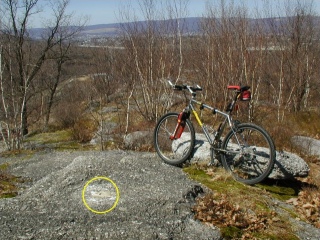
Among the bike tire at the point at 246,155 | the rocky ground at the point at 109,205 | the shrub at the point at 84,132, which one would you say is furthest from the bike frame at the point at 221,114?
the shrub at the point at 84,132

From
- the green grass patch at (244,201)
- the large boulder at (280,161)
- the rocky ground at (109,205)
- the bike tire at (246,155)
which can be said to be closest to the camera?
the rocky ground at (109,205)

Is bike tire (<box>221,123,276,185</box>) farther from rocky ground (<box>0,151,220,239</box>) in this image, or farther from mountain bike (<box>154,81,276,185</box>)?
rocky ground (<box>0,151,220,239</box>)

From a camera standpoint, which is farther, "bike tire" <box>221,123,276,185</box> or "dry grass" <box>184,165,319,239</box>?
"bike tire" <box>221,123,276,185</box>

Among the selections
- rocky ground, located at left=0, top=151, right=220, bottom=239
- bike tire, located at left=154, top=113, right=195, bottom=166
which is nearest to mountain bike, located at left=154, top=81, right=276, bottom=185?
bike tire, located at left=154, top=113, right=195, bottom=166

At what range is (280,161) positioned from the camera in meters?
5.76

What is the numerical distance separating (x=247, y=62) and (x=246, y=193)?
17.7ft

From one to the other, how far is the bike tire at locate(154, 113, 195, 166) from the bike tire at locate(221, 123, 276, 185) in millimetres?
647

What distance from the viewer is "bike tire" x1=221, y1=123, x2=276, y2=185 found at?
17.1ft

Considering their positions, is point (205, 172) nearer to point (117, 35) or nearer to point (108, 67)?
point (117, 35)

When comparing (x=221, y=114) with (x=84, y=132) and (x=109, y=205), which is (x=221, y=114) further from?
(x=84, y=132)

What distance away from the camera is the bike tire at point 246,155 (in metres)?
5.21

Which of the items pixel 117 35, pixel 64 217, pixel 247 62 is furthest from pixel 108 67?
pixel 64 217

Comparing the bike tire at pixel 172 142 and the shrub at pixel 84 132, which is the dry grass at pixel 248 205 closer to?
the bike tire at pixel 172 142

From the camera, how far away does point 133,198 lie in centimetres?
450
